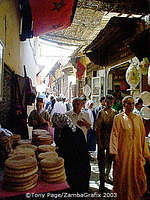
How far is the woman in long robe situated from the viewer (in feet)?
14.6

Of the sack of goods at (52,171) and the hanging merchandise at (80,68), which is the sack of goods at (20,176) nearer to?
the sack of goods at (52,171)

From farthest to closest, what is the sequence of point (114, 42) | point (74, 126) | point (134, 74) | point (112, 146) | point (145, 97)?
point (114, 42), point (134, 74), point (145, 97), point (112, 146), point (74, 126)

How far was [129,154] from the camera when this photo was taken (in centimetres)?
447

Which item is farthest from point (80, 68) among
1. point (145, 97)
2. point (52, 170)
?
Answer: point (52, 170)

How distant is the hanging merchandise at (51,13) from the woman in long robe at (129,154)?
1942 millimetres

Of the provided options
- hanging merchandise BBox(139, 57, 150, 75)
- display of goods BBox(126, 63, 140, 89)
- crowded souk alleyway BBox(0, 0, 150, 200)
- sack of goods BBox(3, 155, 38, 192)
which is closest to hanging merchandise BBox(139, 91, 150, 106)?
crowded souk alleyway BBox(0, 0, 150, 200)

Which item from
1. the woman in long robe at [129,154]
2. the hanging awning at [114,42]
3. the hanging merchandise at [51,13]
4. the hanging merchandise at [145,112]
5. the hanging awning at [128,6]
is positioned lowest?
the woman in long robe at [129,154]

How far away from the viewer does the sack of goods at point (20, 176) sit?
227 centimetres

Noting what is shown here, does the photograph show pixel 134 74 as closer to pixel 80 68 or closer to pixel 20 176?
pixel 20 176

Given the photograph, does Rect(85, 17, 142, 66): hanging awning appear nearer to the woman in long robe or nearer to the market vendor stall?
the woman in long robe

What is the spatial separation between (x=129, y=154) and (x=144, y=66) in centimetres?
260

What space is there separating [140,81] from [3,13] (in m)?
4.12

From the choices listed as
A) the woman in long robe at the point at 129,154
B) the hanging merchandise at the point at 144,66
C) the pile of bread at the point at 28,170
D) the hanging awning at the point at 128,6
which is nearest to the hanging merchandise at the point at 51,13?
the hanging awning at the point at 128,6

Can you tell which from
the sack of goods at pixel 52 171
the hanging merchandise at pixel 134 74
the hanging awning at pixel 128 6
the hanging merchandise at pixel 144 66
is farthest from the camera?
the hanging merchandise at pixel 134 74
